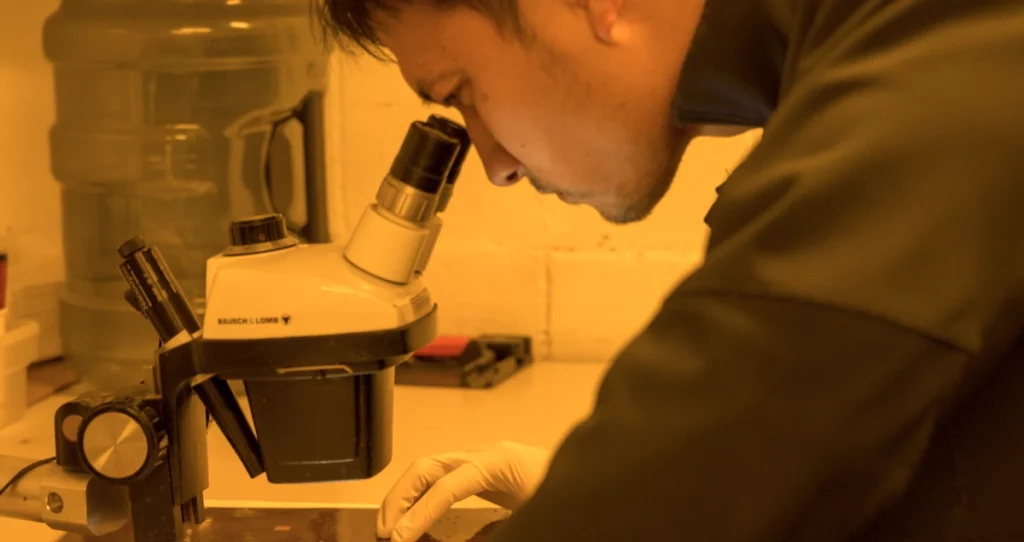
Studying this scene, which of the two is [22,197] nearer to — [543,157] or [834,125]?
[543,157]

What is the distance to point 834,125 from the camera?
431 millimetres

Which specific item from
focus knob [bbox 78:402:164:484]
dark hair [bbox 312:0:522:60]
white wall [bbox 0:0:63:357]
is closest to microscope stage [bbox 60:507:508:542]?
focus knob [bbox 78:402:164:484]

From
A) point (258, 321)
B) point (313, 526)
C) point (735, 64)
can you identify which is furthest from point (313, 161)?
point (735, 64)

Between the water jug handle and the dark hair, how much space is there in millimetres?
652

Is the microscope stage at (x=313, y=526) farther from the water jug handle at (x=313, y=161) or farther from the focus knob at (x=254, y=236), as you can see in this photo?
the water jug handle at (x=313, y=161)

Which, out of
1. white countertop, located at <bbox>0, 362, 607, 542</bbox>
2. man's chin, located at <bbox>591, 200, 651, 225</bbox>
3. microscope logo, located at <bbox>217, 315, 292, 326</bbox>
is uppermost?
man's chin, located at <bbox>591, 200, 651, 225</bbox>

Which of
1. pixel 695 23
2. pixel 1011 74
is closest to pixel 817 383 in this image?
pixel 1011 74

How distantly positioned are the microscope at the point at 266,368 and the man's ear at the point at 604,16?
18cm

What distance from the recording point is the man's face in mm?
641

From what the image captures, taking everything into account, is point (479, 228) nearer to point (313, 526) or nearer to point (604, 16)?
point (313, 526)

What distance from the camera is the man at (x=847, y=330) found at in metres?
0.41

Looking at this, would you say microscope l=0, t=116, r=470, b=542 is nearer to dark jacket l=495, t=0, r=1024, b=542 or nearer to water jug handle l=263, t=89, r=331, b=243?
dark jacket l=495, t=0, r=1024, b=542

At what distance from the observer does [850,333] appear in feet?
1.36

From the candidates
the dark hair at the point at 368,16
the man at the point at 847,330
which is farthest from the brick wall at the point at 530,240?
the man at the point at 847,330
